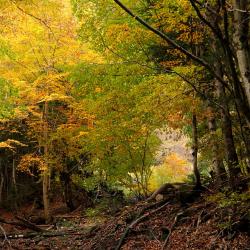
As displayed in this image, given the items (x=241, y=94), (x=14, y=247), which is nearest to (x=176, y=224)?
(x=14, y=247)

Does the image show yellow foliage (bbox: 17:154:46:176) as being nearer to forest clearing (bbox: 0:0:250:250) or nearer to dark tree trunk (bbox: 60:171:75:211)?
forest clearing (bbox: 0:0:250:250)

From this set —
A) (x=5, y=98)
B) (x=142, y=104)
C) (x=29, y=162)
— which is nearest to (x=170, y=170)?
(x=29, y=162)

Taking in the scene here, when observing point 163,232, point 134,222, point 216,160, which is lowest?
point 163,232

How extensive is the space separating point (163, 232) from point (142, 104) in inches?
139

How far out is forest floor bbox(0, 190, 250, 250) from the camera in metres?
7.27

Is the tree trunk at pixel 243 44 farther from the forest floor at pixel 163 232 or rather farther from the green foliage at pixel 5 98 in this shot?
the green foliage at pixel 5 98

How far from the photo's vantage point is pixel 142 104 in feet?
34.5

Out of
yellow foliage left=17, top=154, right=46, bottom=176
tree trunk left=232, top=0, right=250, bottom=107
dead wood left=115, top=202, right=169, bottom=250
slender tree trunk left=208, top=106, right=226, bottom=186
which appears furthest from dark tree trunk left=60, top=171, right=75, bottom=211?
tree trunk left=232, top=0, right=250, bottom=107

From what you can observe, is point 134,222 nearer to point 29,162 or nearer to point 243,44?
point 243,44

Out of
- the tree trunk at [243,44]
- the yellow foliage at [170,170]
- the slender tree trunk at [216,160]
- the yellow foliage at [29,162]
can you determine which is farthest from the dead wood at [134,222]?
the yellow foliage at [170,170]

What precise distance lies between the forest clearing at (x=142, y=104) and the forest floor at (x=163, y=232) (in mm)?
32

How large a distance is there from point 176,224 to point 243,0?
630 cm

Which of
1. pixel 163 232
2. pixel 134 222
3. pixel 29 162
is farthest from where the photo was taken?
pixel 29 162

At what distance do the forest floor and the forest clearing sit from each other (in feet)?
0.11
